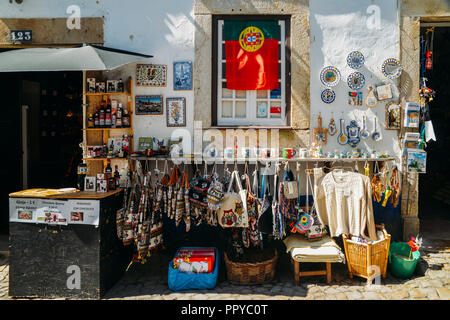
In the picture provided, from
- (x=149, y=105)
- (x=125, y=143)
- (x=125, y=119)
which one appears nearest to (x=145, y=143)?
(x=125, y=143)

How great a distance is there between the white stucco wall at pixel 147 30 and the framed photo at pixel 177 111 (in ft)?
0.24

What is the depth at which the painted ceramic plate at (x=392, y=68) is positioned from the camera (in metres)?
5.09

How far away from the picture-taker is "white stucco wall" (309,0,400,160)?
5137 mm

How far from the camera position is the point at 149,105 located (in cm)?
522


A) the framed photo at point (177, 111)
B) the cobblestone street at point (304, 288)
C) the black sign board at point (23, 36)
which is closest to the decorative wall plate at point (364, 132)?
the cobblestone street at point (304, 288)

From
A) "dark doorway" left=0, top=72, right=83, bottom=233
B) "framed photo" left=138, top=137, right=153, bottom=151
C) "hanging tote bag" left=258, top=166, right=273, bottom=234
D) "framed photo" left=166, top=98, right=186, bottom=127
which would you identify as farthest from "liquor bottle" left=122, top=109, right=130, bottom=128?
"dark doorway" left=0, top=72, right=83, bottom=233

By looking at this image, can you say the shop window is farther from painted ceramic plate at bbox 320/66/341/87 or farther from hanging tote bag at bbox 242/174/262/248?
hanging tote bag at bbox 242/174/262/248

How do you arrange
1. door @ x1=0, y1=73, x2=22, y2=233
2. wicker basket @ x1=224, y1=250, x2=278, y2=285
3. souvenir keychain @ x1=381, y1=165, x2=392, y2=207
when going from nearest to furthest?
wicker basket @ x1=224, y1=250, x2=278, y2=285
souvenir keychain @ x1=381, y1=165, x2=392, y2=207
door @ x1=0, y1=73, x2=22, y2=233

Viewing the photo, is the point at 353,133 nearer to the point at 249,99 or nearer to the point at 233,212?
the point at 249,99

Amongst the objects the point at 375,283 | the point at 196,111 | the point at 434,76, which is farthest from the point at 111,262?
the point at 434,76

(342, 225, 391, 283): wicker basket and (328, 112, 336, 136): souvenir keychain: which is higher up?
(328, 112, 336, 136): souvenir keychain

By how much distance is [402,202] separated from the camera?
17.1 ft

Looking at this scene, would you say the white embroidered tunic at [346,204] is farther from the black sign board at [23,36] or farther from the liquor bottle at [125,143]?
the black sign board at [23,36]

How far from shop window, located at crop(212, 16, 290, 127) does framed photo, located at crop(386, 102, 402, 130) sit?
5.39ft
